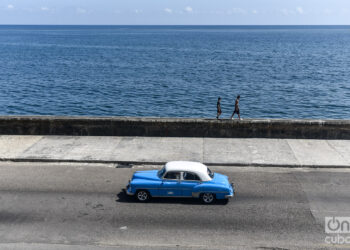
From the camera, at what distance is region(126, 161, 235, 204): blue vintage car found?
14.1 m

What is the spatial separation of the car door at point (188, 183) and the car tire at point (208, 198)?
48 centimetres

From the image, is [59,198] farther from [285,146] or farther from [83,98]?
[83,98]

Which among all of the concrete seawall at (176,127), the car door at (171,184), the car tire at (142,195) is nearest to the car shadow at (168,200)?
the car tire at (142,195)

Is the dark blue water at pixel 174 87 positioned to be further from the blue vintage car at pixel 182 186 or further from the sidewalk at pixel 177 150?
the blue vintage car at pixel 182 186

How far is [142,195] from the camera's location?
563 inches

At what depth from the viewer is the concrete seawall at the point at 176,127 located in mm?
21125

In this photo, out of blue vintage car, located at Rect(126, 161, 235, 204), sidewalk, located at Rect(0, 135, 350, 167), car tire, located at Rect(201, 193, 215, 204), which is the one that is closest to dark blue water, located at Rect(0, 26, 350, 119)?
sidewalk, located at Rect(0, 135, 350, 167)

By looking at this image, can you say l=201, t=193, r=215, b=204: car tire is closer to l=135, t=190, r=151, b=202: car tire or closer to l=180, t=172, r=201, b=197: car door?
l=180, t=172, r=201, b=197: car door

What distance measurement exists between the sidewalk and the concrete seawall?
393 mm

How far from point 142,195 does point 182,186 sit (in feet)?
4.82

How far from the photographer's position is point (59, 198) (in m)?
14.6

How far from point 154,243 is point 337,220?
6.01m

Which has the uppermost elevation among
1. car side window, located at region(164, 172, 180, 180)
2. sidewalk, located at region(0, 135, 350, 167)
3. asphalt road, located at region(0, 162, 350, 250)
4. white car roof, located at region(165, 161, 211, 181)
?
white car roof, located at region(165, 161, 211, 181)

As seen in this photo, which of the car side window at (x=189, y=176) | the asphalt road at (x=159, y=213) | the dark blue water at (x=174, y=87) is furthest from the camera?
the dark blue water at (x=174, y=87)
